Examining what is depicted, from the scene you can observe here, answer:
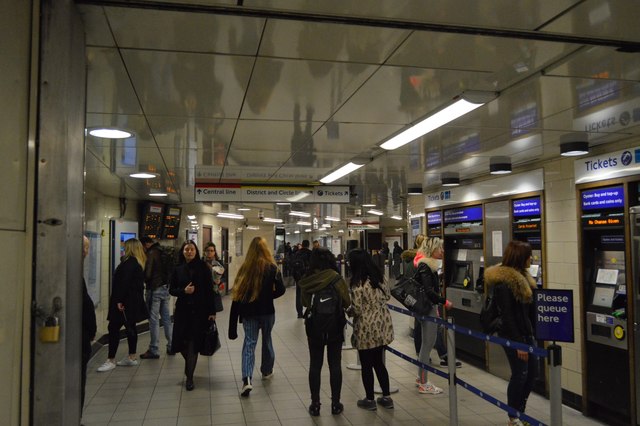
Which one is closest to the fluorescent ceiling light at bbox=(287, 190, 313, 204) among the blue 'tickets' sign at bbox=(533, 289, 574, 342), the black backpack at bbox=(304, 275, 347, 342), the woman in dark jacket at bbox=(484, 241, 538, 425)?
the black backpack at bbox=(304, 275, 347, 342)

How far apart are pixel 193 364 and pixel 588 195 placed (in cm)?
447

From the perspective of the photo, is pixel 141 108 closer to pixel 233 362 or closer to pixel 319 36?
pixel 319 36

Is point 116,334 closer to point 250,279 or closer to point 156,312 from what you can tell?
point 156,312

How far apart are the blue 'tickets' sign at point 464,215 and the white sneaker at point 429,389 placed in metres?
2.63

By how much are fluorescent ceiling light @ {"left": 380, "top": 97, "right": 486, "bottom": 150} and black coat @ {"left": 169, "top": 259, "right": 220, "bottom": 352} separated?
7.88 ft

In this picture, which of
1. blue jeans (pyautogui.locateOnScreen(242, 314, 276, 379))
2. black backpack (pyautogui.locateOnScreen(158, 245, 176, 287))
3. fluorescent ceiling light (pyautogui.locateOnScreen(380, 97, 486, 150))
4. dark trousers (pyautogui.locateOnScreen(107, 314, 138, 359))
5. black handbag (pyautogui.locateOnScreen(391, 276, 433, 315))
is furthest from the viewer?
black backpack (pyautogui.locateOnScreen(158, 245, 176, 287))

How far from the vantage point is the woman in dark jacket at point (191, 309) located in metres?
5.64

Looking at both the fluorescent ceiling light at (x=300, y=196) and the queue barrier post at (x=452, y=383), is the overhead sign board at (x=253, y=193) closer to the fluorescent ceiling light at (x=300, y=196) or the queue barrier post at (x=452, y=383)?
the fluorescent ceiling light at (x=300, y=196)

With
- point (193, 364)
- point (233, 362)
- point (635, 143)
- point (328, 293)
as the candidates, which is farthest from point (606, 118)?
point (233, 362)

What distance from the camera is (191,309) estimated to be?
5.64m

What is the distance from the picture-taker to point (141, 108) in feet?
13.1

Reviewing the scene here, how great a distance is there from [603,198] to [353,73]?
A: 10.7 ft

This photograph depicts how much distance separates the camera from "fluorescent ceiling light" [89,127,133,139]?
4.69 meters

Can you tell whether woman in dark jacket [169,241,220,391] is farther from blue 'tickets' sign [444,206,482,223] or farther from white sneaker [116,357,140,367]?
blue 'tickets' sign [444,206,482,223]
